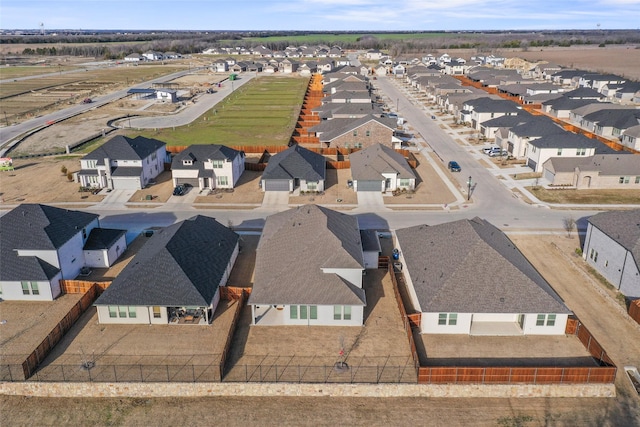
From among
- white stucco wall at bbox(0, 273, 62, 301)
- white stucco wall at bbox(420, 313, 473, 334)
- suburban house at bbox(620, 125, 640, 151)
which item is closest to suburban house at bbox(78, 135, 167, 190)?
white stucco wall at bbox(0, 273, 62, 301)

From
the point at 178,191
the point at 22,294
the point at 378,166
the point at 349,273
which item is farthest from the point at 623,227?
the point at 22,294

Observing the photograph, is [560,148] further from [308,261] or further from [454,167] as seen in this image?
[308,261]

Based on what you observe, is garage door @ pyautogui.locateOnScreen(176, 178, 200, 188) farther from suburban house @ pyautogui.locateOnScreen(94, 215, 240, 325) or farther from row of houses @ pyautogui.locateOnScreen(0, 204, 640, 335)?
suburban house @ pyautogui.locateOnScreen(94, 215, 240, 325)

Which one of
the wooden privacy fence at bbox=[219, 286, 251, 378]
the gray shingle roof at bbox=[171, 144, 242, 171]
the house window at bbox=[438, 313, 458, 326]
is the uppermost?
the gray shingle roof at bbox=[171, 144, 242, 171]

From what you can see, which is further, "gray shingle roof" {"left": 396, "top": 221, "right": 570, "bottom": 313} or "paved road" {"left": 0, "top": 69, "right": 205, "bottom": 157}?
"paved road" {"left": 0, "top": 69, "right": 205, "bottom": 157}

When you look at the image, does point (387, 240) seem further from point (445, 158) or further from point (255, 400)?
point (445, 158)

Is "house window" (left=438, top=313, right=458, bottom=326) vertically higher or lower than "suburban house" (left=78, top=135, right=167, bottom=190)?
lower

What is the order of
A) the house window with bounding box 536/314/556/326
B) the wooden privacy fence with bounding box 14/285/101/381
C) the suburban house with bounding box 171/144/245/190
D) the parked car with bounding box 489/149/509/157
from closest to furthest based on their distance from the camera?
the wooden privacy fence with bounding box 14/285/101/381, the house window with bounding box 536/314/556/326, the suburban house with bounding box 171/144/245/190, the parked car with bounding box 489/149/509/157
